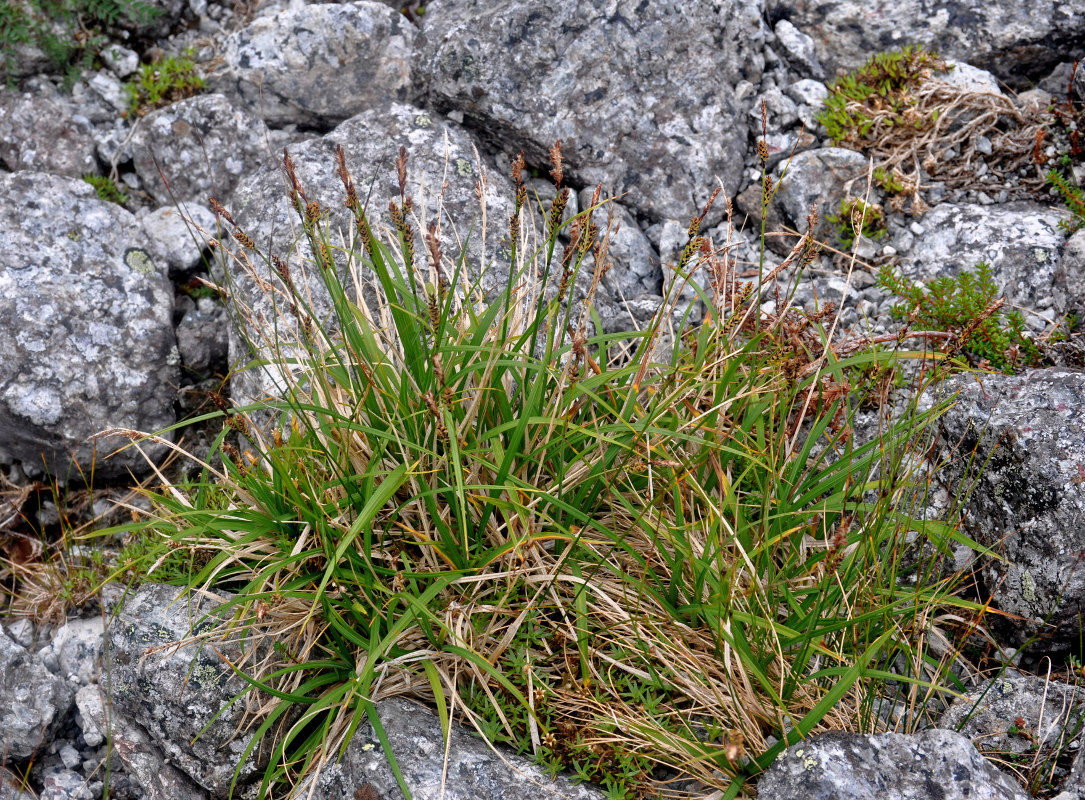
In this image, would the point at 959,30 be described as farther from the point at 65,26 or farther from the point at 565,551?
the point at 65,26

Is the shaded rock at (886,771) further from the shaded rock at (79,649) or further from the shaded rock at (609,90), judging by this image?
the shaded rock at (609,90)

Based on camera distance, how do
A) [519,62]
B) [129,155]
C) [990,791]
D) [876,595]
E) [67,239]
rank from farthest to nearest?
[129,155] < [519,62] < [67,239] < [876,595] < [990,791]

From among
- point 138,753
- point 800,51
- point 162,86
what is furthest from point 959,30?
point 138,753

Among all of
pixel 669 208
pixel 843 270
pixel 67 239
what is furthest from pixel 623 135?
pixel 67 239

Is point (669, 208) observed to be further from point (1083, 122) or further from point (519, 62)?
point (1083, 122)

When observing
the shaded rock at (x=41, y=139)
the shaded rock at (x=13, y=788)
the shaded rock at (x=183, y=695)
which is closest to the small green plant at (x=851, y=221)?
the shaded rock at (x=183, y=695)

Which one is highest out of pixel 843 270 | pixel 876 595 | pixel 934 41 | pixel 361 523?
pixel 934 41

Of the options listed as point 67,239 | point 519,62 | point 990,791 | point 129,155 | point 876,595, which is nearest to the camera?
point 990,791
